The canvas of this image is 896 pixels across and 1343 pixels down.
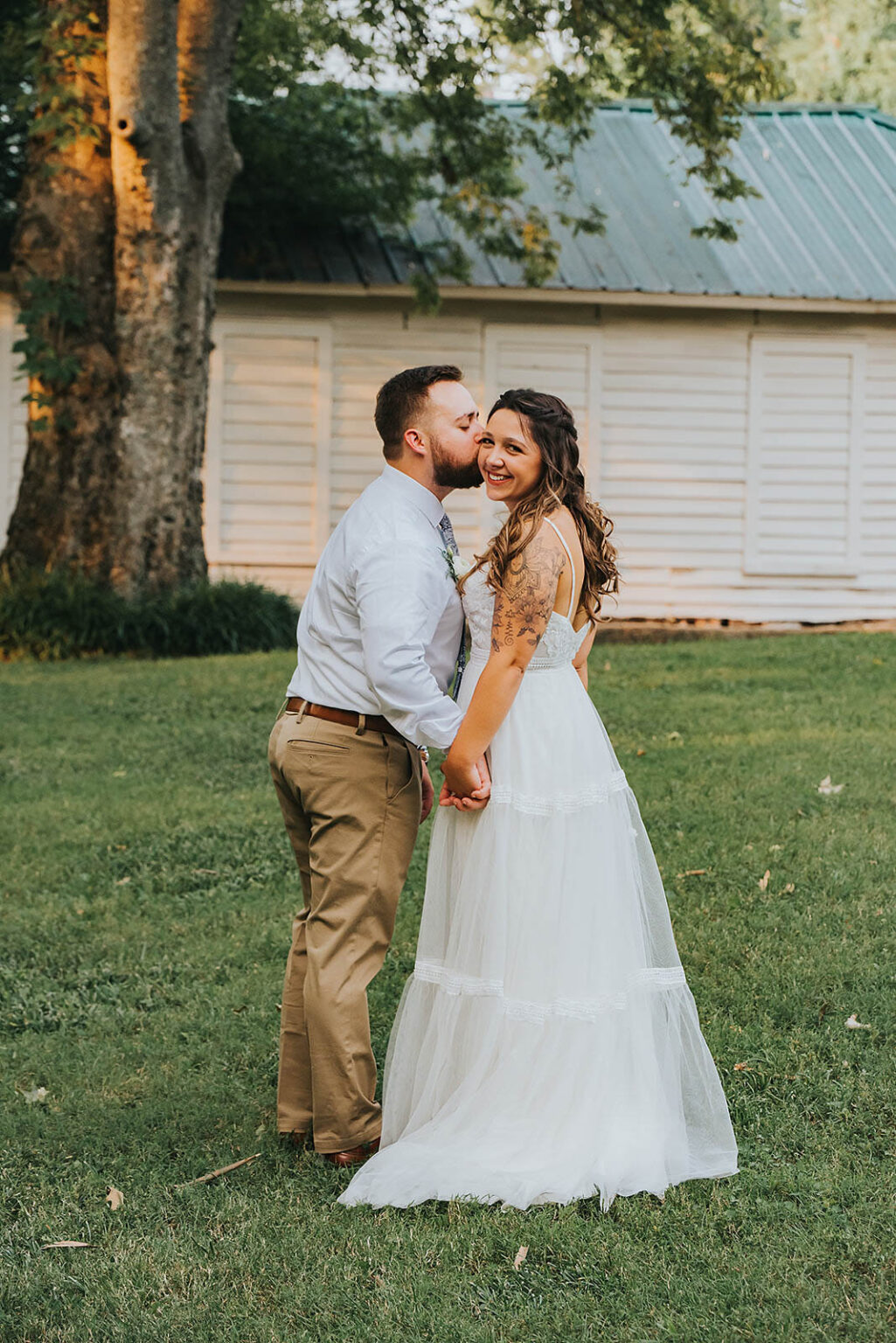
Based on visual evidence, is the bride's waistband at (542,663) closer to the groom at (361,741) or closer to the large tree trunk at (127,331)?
the groom at (361,741)

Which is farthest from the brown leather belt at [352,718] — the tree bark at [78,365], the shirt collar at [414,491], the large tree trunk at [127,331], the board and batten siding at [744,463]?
the board and batten siding at [744,463]

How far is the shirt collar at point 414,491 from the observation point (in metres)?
3.75

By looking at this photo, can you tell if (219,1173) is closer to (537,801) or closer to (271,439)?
(537,801)

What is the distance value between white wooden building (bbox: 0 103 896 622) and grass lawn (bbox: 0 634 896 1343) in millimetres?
6920

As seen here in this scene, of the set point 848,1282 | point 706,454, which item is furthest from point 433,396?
point 706,454

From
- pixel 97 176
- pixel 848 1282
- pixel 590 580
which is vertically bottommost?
pixel 848 1282

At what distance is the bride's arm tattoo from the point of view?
3594 mm

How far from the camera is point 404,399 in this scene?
3.74 metres

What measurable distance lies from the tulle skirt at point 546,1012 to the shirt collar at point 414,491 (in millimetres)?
437

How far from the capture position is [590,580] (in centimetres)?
381

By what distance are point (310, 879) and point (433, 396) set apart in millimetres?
1354

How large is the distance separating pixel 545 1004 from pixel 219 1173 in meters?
1.02

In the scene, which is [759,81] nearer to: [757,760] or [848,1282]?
[757,760]

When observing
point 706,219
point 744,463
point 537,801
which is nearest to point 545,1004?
point 537,801
